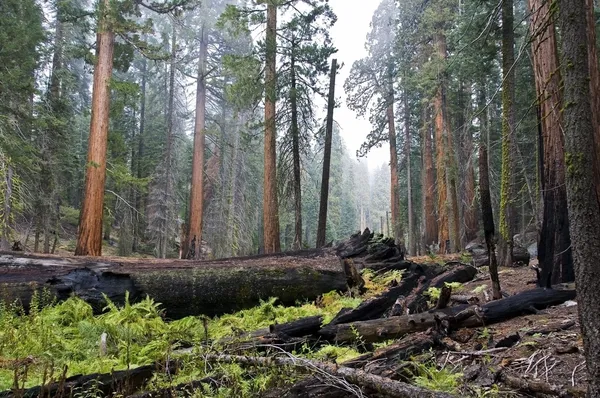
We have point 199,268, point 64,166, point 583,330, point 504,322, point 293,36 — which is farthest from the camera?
point 64,166

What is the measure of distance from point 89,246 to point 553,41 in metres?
11.8

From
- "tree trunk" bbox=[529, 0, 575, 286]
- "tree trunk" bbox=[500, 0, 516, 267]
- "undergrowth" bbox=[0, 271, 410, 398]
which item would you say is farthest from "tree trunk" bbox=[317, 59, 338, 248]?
"tree trunk" bbox=[529, 0, 575, 286]

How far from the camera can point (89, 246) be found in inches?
446

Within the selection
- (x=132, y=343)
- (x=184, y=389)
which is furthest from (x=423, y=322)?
(x=132, y=343)

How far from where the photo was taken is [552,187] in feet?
21.8

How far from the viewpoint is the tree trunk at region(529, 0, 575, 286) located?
640 centimetres

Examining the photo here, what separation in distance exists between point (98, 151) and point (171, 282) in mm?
6827

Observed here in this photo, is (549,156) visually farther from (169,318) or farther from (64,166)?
(64,166)

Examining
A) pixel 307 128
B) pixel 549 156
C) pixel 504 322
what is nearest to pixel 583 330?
pixel 504 322

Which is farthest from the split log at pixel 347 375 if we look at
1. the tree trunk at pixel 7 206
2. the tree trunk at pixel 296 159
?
the tree trunk at pixel 296 159

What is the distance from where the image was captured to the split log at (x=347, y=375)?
9.22 feet

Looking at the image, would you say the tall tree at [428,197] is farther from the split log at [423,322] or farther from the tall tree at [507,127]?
the split log at [423,322]

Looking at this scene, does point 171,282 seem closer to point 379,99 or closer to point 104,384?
point 104,384

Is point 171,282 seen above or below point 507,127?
below
